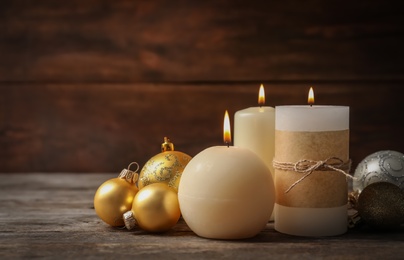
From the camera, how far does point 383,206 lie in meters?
0.86

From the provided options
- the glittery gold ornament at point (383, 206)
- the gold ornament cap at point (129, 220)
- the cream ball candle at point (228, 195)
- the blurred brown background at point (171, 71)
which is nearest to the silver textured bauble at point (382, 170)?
the glittery gold ornament at point (383, 206)

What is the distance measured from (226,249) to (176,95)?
1.08 m

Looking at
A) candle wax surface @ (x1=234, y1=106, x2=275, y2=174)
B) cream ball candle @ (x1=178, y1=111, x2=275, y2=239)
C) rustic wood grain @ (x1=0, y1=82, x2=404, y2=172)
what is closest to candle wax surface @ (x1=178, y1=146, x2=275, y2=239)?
cream ball candle @ (x1=178, y1=111, x2=275, y2=239)

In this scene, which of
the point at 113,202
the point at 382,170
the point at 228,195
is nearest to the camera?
the point at 228,195

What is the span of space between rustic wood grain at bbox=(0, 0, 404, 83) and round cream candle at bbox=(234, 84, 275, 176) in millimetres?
859

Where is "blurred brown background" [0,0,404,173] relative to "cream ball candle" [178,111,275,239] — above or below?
above

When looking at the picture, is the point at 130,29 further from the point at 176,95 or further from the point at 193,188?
the point at 193,188

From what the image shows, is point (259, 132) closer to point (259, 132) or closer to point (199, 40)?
point (259, 132)

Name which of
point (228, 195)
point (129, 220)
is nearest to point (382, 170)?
point (228, 195)

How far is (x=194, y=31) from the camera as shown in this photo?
70.5 inches

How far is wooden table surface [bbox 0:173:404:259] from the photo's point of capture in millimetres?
755

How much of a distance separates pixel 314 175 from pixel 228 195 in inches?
5.5

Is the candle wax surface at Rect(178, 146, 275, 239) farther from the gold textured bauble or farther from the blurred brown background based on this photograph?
the blurred brown background

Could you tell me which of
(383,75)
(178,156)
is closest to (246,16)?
(383,75)
